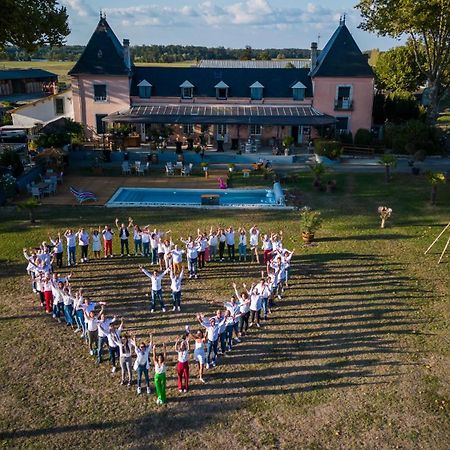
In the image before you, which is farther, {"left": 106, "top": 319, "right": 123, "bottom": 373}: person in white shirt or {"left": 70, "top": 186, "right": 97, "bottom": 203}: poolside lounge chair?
{"left": 70, "top": 186, "right": 97, "bottom": 203}: poolside lounge chair

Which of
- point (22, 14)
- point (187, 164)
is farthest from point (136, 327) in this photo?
point (187, 164)

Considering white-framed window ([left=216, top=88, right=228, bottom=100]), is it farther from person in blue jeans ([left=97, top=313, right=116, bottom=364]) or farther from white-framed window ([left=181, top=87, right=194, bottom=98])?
person in blue jeans ([left=97, top=313, right=116, bottom=364])

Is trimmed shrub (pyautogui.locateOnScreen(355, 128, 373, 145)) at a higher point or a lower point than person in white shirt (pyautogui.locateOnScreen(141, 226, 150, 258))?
higher

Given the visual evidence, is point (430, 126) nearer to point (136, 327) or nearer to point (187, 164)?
point (187, 164)

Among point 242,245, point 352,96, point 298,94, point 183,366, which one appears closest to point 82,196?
point 242,245

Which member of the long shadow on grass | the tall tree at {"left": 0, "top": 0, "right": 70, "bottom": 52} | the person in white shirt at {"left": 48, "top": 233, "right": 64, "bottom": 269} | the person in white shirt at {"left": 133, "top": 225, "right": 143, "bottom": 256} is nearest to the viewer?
the long shadow on grass

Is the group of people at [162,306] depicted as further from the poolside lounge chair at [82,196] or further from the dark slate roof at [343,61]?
the dark slate roof at [343,61]

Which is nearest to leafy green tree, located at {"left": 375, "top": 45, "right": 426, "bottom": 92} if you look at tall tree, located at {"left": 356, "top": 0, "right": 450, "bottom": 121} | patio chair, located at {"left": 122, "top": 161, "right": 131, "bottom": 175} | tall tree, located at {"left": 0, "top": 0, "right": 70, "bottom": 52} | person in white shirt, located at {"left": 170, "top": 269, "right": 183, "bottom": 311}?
tall tree, located at {"left": 356, "top": 0, "right": 450, "bottom": 121}

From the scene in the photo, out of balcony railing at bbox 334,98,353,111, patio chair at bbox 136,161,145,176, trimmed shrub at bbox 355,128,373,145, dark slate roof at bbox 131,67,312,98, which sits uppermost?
dark slate roof at bbox 131,67,312,98
